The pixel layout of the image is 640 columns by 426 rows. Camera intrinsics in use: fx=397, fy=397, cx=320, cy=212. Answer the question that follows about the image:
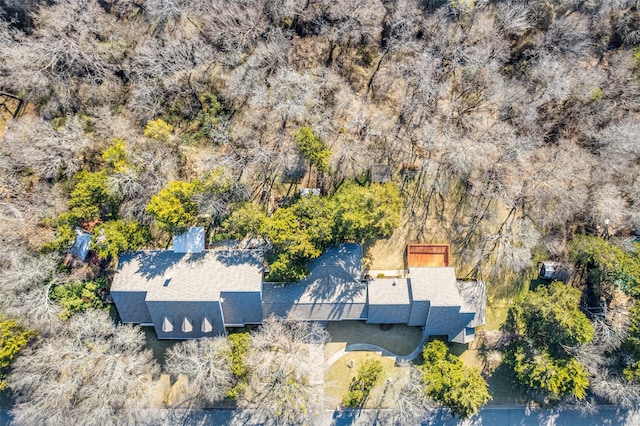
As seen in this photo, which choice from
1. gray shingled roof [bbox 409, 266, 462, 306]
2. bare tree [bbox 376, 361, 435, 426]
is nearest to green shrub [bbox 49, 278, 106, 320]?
bare tree [bbox 376, 361, 435, 426]

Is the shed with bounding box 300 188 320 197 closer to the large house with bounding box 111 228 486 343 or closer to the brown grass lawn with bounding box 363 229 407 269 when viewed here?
the large house with bounding box 111 228 486 343

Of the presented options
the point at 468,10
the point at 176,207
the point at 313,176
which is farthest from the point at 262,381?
the point at 468,10

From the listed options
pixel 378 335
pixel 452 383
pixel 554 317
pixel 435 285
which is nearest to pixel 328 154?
pixel 435 285

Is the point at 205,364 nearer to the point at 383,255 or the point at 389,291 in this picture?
the point at 389,291

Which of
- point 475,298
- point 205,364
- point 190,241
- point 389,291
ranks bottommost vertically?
point 205,364

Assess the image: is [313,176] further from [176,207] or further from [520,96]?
[520,96]
